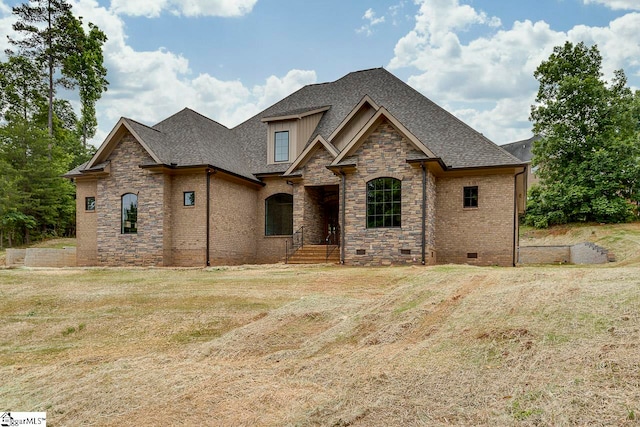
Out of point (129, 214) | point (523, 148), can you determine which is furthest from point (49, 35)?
point (523, 148)

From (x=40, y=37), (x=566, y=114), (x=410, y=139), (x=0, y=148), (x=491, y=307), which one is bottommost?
(x=491, y=307)

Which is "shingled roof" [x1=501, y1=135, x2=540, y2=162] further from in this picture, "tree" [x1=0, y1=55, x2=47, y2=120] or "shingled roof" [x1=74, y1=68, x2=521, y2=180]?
"tree" [x1=0, y1=55, x2=47, y2=120]

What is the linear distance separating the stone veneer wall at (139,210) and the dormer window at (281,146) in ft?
19.2

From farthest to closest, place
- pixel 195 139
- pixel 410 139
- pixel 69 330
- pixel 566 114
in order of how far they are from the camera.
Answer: pixel 566 114, pixel 195 139, pixel 410 139, pixel 69 330

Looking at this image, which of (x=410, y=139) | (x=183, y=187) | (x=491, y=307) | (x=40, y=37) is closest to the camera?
(x=491, y=307)

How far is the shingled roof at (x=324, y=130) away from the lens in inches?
735

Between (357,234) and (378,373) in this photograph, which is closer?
(378,373)

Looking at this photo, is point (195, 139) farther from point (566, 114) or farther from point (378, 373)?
point (566, 114)

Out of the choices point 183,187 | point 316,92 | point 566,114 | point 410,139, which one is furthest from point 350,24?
point 566,114

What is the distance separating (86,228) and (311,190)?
36.0 feet

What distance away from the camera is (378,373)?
4.98 m

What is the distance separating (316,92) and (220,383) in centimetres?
2181

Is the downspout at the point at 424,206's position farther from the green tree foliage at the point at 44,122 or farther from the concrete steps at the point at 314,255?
the green tree foliage at the point at 44,122

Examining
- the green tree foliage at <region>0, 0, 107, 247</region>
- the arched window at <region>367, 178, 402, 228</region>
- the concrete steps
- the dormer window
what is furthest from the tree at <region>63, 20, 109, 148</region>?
the arched window at <region>367, 178, 402, 228</region>
